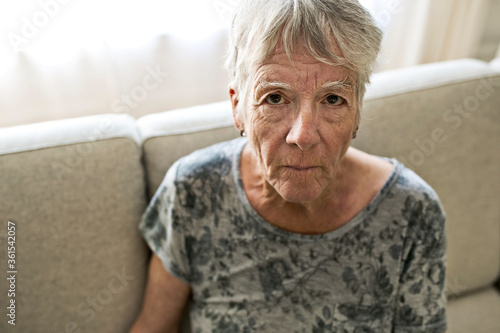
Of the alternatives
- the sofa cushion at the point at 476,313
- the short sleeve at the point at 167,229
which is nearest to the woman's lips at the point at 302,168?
the short sleeve at the point at 167,229

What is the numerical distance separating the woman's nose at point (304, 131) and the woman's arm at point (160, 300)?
1.85 feet

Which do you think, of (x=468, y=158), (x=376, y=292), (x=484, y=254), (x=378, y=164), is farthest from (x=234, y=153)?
(x=484, y=254)

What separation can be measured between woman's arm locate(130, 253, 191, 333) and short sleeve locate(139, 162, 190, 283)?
4cm

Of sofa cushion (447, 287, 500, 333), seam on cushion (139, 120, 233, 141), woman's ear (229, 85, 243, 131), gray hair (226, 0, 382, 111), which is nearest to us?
gray hair (226, 0, 382, 111)

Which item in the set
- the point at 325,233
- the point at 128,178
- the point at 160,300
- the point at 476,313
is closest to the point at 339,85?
the point at 325,233

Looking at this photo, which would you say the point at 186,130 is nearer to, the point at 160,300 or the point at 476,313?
the point at 160,300

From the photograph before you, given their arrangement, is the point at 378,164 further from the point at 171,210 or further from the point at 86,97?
the point at 86,97

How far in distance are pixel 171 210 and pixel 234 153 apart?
→ 226mm

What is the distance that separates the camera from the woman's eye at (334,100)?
87 centimetres

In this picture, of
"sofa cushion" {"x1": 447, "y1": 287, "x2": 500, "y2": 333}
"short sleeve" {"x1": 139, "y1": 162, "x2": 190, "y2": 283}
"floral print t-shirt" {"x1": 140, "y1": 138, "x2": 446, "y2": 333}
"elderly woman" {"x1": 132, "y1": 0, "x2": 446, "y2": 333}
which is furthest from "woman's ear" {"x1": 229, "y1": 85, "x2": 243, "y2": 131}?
"sofa cushion" {"x1": 447, "y1": 287, "x2": 500, "y2": 333}

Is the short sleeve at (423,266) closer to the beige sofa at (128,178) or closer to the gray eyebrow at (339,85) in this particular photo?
the beige sofa at (128,178)

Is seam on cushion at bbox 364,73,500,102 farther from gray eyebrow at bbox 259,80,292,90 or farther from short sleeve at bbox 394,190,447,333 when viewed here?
gray eyebrow at bbox 259,80,292,90

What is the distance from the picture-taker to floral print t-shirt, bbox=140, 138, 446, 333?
3.46 feet

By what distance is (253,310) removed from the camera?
3.67 ft
